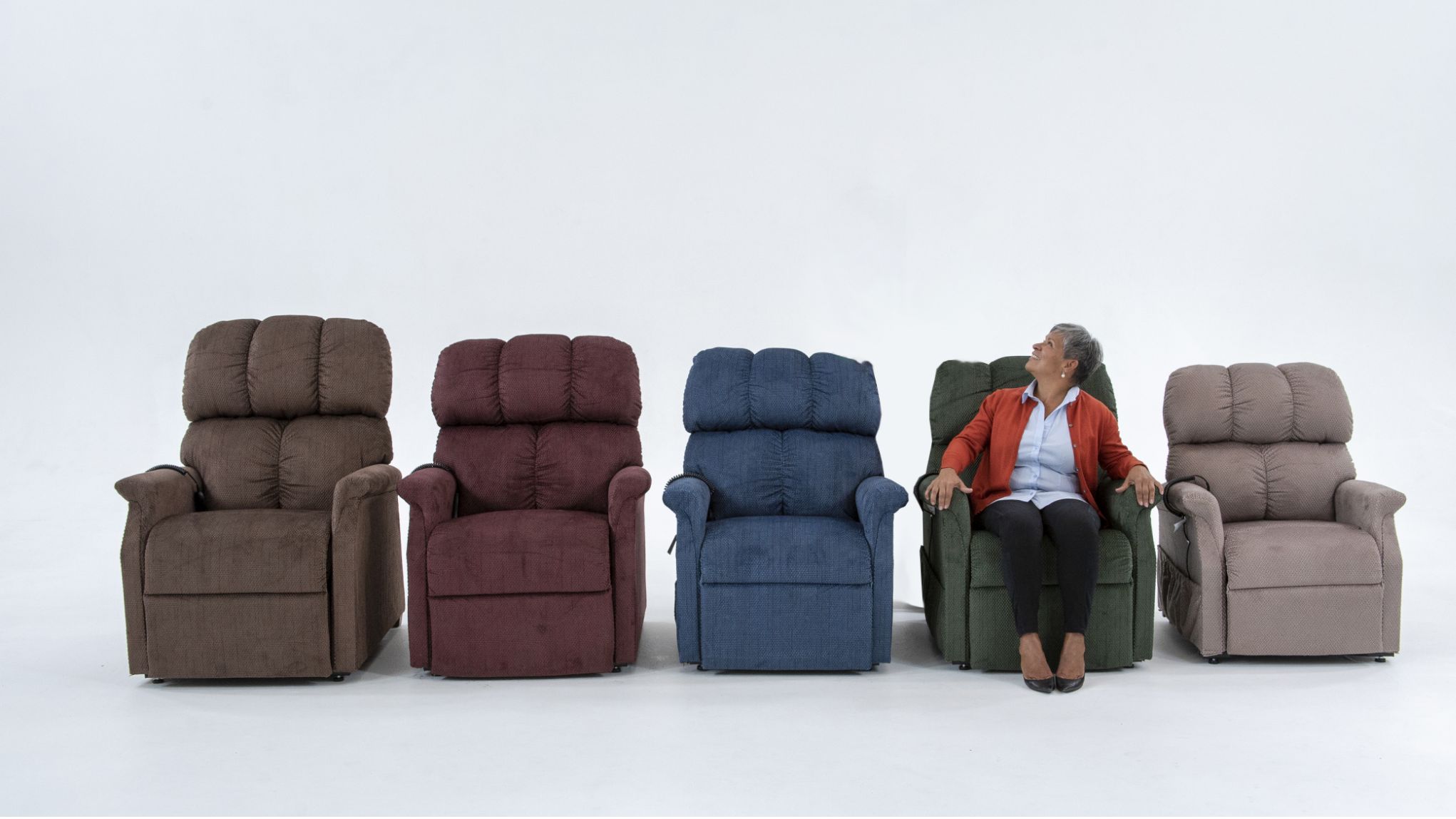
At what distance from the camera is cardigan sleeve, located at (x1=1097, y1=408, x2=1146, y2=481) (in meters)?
3.88

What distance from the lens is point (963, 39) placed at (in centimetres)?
609

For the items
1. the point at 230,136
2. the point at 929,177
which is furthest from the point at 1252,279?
→ the point at 230,136

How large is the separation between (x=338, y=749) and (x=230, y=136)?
445 cm

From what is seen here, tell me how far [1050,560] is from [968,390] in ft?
2.73

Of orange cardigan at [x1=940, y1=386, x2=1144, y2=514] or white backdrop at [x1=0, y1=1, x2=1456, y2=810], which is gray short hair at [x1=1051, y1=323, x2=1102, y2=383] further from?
white backdrop at [x1=0, y1=1, x2=1456, y2=810]

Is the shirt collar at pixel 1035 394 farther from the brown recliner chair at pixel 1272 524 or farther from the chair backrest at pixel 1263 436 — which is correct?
the chair backrest at pixel 1263 436

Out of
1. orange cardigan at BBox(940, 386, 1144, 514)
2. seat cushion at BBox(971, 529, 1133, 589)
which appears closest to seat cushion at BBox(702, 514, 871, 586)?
seat cushion at BBox(971, 529, 1133, 589)

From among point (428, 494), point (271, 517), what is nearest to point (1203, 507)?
point (428, 494)

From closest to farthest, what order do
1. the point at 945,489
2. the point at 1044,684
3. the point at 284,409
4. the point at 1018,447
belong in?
the point at 1044,684 < the point at 945,489 < the point at 1018,447 < the point at 284,409

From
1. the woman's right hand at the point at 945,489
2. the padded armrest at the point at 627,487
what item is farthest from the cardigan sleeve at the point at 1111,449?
the padded armrest at the point at 627,487

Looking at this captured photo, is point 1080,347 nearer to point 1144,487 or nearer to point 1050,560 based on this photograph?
point 1144,487

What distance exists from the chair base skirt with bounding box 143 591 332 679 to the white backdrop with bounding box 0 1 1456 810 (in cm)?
231

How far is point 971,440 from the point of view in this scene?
396 centimetres

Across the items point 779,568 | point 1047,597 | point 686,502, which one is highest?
point 686,502
